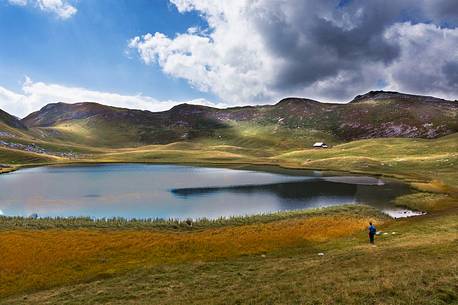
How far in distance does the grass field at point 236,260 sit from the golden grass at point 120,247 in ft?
0.44

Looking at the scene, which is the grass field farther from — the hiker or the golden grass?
the hiker

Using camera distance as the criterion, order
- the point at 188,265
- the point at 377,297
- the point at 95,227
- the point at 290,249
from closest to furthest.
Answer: the point at 377,297 → the point at 188,265 → the point at 290,249 → the point at 95,227

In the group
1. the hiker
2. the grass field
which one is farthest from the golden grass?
the hiker

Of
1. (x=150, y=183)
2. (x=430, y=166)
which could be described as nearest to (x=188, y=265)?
(x=150, y=183)

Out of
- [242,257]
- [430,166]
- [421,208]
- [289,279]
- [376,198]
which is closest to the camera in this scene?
[289,279]

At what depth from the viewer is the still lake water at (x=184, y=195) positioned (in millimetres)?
74438

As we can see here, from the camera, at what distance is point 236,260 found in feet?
135

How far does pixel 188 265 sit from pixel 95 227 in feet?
80.9

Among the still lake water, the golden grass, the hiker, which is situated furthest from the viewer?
the still lake water

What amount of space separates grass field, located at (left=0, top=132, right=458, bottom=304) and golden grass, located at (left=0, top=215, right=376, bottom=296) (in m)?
0.13

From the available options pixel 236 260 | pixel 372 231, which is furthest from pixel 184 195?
pixel 372 231

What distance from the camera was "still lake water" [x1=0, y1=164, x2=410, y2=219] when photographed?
7444cm

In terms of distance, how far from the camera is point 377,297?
21188mm

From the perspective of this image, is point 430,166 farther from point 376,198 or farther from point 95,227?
point 95,227
